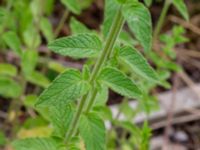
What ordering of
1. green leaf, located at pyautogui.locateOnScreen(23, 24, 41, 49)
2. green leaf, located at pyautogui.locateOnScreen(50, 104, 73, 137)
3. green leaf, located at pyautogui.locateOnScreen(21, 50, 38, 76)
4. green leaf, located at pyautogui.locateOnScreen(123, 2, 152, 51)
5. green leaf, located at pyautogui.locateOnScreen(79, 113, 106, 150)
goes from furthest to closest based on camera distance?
green leaf, located at pyautogui.locateOnScreen(23, 24, 41, 49), green leaf, located at pyautogui.locateOnScreen(21, 50, 38, 76), green leaf, located at pyautogui.locateOnScreen(50, 104, 73, 137), green leaf, located at pyautogui.locateOnScreen(79, 113, 106, 150), green leaf, located at pyautogui.locateOnScreen(123, 2, 152, 51)

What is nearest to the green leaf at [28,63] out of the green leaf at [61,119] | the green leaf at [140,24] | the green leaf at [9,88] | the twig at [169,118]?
the green leaf at [9,88]

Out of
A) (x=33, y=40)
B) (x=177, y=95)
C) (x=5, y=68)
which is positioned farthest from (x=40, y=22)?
(x=177, y=95)

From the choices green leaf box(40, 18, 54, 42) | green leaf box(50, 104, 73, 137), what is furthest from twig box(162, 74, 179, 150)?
green leaf box(50, 104, 73, 137)

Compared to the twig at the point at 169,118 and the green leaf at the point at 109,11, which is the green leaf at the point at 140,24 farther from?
the twig at the point at 169,118

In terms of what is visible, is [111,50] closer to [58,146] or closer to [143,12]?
[143,12]

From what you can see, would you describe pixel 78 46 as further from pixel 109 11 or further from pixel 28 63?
pixel 28 63

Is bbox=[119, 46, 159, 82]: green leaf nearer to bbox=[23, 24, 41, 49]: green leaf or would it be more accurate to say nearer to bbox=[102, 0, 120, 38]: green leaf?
bbox=[102, 0, 120, 38]: green leaf
